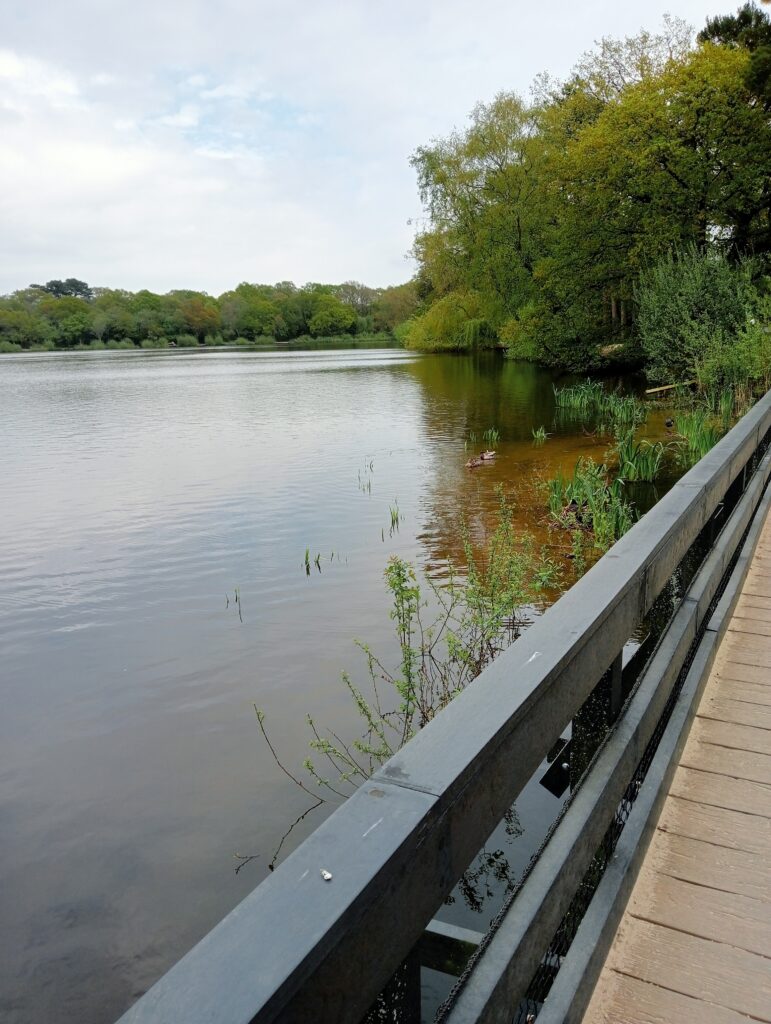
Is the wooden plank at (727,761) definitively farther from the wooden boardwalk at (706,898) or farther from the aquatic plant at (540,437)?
the aquatic plant at (540,437)

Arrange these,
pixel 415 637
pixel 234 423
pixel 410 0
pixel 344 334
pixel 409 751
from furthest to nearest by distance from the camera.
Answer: pixel 344 334 → pixel 234 423 → pixel 410 0 → pixel 415 637 → pixel 409 751

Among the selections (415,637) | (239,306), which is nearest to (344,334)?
(239,306)

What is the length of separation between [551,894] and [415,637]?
556 centimetres

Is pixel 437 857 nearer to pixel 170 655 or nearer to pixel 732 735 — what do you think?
pixel 732 735

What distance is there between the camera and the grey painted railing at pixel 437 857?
71cm

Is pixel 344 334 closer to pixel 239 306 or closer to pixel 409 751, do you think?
pixel 239 306

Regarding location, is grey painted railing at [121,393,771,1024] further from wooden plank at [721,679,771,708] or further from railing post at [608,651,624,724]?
wooden plank at [721,679,771,708]

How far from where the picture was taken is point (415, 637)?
6957mm

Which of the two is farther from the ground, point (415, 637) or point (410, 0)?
point (410, 0)

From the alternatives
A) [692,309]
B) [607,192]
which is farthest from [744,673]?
[607,192]

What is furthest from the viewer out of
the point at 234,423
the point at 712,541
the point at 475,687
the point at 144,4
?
the point at 234,423

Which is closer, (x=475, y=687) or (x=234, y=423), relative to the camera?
(x=475, y=687)

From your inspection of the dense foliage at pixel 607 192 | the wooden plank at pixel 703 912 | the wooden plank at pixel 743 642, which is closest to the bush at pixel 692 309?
the dense foliage at pixel 607 192

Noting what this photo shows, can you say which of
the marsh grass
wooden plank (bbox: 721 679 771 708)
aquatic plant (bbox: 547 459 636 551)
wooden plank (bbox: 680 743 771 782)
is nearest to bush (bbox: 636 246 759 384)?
aquatic plant (bbox: 547 459 636 551)
